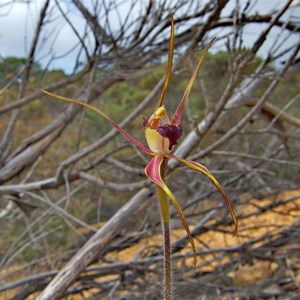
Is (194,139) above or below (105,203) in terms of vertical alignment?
above

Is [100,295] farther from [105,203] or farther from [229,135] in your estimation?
[105,203]

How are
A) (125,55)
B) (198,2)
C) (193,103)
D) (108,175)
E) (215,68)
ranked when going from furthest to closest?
(193,103)
(215,68)
(108,175)
(125,55)
(198,2)

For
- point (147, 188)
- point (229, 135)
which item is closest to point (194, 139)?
point (229, 135)

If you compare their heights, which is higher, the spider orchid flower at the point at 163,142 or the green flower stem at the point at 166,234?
the spider orchid flower at the point at 163,142

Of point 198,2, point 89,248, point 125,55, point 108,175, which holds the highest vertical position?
point 198,2

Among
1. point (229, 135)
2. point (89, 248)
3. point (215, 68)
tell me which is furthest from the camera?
point (215, 68)

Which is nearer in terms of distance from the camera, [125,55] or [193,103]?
[125,55]

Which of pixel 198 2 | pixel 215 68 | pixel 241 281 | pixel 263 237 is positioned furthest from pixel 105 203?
pixel 198 2

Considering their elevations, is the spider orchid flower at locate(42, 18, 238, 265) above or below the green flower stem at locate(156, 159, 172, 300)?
above

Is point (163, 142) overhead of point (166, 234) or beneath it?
overhead
